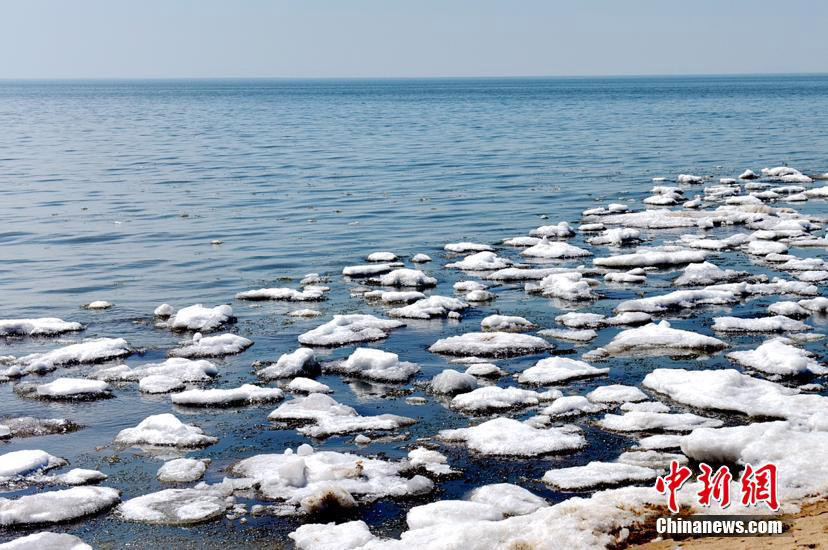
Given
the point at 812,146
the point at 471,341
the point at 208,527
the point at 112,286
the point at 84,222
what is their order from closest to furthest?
the point at 208,527 < the point at 471,341 < the point at 112,286 < the point at 84,222 < the point at 812,146

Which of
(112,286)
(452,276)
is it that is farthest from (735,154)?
(112,286)

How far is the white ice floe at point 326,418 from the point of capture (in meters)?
9.98

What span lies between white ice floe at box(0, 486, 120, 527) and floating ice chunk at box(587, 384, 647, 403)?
531 cm

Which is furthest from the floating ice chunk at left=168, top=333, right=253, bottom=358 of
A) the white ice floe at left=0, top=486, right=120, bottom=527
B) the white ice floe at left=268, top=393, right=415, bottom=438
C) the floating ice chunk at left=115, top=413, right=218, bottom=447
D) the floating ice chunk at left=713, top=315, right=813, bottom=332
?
the floating ice chunk at left=713, top=315, right=813, bottom=332

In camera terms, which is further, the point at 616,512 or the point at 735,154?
the point at 735,154

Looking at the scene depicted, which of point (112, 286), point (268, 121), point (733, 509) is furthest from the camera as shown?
point (268, 121)

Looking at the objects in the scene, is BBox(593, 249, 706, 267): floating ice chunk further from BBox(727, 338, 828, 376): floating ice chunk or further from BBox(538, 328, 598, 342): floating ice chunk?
BBox(727, 338, 828, 376): floating ice chunk

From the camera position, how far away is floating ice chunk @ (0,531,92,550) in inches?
287

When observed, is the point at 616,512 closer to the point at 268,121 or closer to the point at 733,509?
the point at 733,509

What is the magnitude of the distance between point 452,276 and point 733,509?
35.4 feet

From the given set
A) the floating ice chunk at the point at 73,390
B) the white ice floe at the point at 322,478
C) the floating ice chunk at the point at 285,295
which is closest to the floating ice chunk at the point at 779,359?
the white ice floe at the point at 322,478

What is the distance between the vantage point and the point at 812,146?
140ft

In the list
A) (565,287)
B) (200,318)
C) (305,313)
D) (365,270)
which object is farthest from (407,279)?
(200,318)

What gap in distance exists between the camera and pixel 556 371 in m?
11.5
